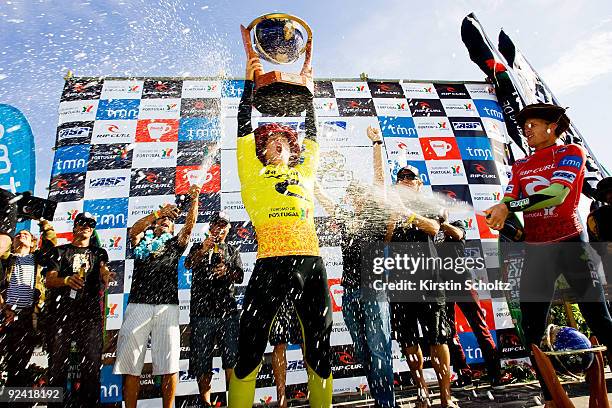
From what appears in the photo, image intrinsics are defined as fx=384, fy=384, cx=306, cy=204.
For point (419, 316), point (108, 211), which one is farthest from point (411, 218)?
point (108, 211)

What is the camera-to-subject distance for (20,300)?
4.21 metres

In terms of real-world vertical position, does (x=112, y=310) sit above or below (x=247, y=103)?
below

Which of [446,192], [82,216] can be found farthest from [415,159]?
[82,216]

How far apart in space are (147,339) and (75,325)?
88 centimetres

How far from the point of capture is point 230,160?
6.16 meters

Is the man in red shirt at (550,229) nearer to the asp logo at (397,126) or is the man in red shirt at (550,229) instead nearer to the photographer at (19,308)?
the asp logo at (397,126)

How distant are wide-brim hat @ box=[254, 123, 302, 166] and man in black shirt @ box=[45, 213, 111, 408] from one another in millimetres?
2563

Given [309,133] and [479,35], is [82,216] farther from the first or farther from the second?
[479,35]

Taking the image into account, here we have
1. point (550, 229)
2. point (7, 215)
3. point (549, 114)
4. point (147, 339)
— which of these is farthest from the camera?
point (7, 215)

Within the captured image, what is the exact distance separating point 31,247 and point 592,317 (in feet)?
19.1

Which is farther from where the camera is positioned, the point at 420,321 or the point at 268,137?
the point at 420,321

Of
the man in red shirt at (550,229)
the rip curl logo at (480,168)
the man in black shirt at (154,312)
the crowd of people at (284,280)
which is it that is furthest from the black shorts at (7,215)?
the rip curl logo at (480,168)

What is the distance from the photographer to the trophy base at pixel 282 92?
10.0 ft

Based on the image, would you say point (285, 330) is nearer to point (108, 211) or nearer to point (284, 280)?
point (284, 280)
